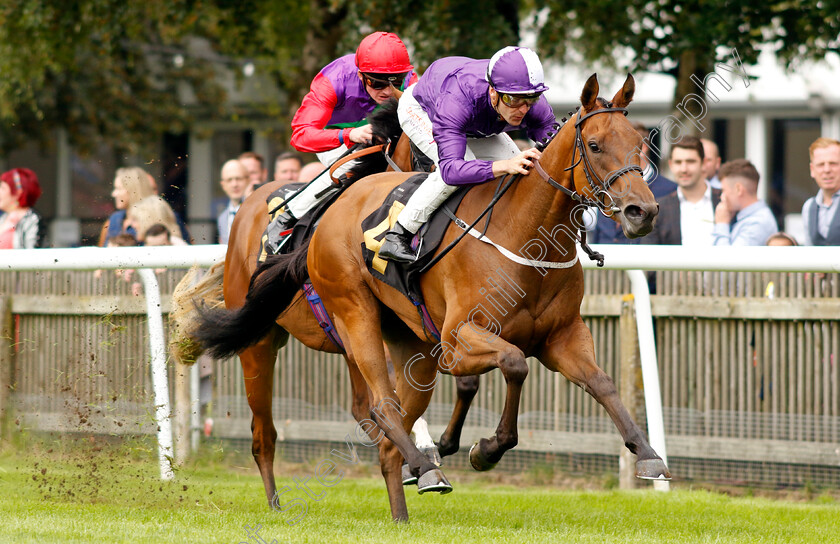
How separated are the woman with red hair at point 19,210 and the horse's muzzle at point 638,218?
213 inches

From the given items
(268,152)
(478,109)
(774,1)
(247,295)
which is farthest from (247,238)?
(268,152)

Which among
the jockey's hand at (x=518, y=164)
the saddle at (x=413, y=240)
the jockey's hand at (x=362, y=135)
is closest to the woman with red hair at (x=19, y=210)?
the jockey's hand at (x=362, y=135)

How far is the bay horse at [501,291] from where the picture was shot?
400cm

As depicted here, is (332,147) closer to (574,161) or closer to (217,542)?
(574,161)

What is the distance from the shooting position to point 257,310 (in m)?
5.54

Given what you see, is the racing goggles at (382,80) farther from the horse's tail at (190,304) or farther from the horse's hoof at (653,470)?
the horse's hoof at (653,470)

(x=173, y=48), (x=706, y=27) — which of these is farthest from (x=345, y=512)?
(x=173, y=48)

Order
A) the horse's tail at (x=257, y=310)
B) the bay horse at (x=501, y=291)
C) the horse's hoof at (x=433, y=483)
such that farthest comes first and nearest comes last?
the horse's tail at (x=257, y=310) < the horse's hoof at (x=433, y=483) < the bay horse at (x=501, y=291)

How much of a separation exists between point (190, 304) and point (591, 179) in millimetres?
2874

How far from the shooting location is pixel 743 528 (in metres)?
4.73

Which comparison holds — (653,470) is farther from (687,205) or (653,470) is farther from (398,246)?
(687,205)

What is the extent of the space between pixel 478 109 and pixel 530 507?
6.75 feet

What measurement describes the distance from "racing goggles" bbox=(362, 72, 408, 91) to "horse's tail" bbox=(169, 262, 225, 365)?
144cm

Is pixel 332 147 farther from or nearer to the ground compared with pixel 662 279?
farther from the ground
